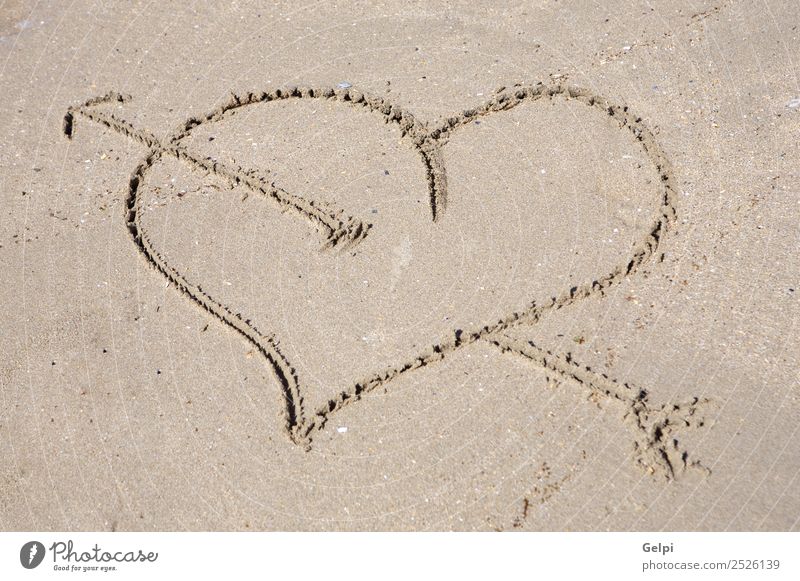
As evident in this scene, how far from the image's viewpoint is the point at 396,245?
4.44 m

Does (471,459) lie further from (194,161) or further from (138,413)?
(194,161)

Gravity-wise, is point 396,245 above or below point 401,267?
above

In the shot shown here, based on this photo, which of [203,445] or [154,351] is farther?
[154,351]

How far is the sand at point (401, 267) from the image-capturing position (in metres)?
3.66

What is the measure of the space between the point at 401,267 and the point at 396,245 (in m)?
0.14

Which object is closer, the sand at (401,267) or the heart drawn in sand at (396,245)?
the sand at (401,267)

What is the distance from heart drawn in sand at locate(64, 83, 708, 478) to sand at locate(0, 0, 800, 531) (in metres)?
0.02

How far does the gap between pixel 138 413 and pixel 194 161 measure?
5.14ft

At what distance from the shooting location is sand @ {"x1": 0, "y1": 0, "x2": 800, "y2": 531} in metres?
3.66

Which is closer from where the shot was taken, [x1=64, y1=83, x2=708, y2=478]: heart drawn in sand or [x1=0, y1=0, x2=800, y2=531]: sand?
[x1=0, y1=0, x2=800, y2=531]: sand

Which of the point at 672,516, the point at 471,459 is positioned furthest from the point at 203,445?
the point at 672,516

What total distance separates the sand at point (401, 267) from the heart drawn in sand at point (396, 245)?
0.05 feet

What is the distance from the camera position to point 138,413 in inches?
156

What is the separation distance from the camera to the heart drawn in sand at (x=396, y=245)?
4.00m
